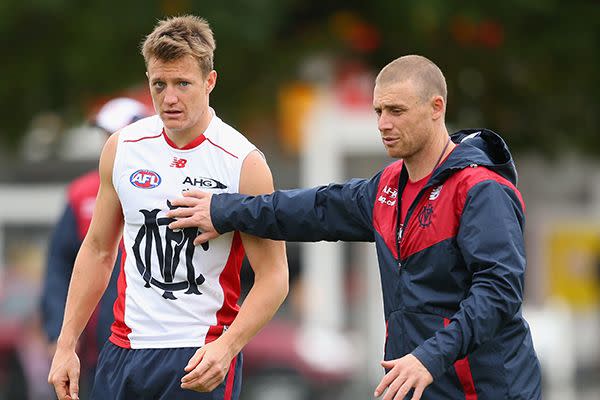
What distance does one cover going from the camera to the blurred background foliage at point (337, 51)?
11.8m

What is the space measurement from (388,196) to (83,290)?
4.73 feet

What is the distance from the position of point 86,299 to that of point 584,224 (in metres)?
16.0

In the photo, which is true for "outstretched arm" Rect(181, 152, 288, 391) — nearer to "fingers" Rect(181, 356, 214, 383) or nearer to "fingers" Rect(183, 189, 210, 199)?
"fingers" Rect(181, 356, 214, 383)

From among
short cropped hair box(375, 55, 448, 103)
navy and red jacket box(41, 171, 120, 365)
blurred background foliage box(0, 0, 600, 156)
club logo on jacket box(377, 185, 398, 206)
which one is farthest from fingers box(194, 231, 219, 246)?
blurred background foliage box(0, 0, 600, 156)

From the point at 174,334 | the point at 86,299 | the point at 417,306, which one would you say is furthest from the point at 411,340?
the point at 86,299

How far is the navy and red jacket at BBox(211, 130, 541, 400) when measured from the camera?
225 inches

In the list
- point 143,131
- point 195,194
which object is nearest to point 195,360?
Result: point 195,194

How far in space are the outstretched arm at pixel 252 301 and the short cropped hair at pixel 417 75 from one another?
0.73 metres

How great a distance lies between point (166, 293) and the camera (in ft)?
20.7

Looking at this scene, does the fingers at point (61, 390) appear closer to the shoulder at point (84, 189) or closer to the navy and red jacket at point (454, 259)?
the navy and red jacket at point (454, 259)

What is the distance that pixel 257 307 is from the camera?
6.25 meters

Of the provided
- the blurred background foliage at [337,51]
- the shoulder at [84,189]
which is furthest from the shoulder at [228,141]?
the blurred background foliage at [337,51]

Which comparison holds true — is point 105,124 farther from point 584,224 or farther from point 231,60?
point 584,224

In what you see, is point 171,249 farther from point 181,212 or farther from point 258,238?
point 258,238
